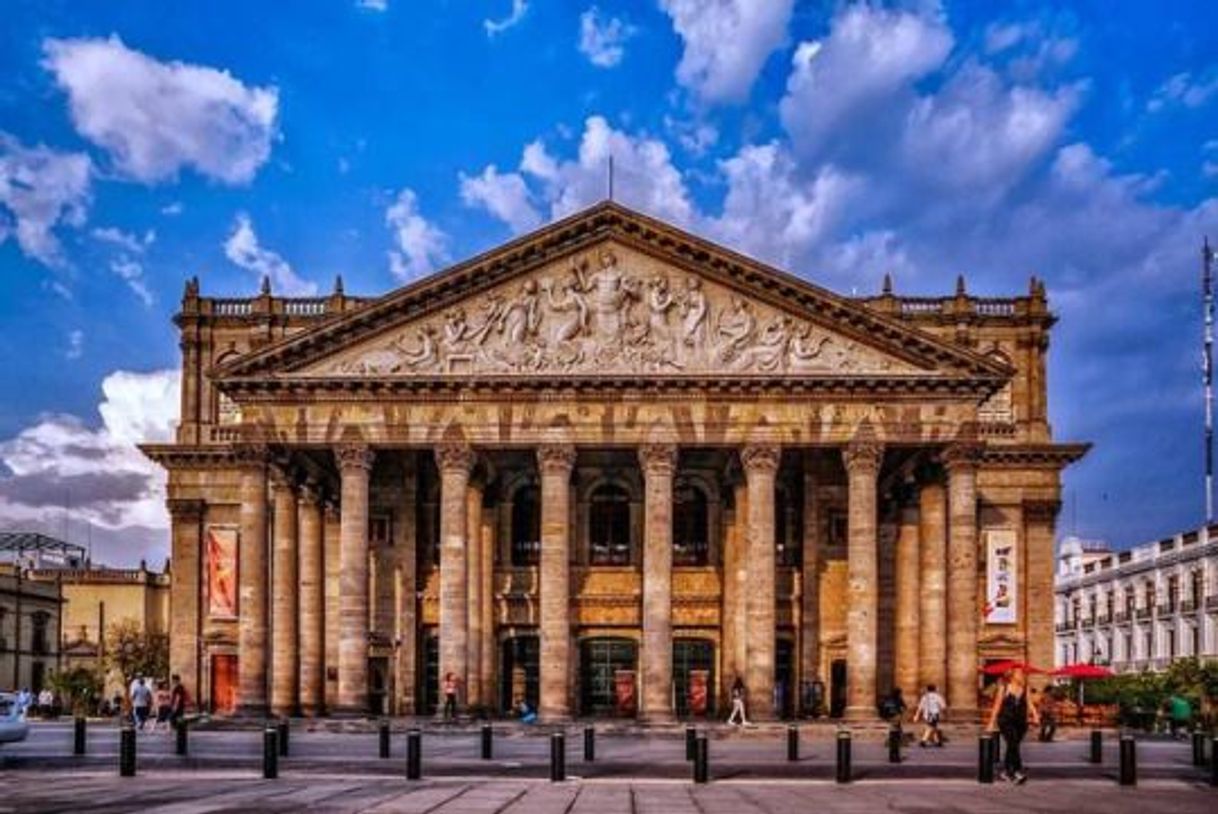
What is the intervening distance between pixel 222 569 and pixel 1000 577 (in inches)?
A: 1157

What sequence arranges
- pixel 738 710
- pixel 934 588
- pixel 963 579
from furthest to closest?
Result: pixel 934 588, pixel 963 579, pixel 738 710

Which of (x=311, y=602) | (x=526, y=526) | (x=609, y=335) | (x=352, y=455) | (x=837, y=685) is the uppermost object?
(x=609, y=335)

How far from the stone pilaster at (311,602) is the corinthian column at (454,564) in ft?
21.3

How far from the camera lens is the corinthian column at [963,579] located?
5300 cm

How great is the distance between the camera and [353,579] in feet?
175

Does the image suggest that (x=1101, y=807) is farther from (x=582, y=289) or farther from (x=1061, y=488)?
(x=1061, y=488)

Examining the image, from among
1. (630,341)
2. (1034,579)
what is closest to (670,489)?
(630,341)

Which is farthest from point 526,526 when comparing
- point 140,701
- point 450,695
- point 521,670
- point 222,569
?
point 140,701

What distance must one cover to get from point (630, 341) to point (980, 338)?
65.9ft

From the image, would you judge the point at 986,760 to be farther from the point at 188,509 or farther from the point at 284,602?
the point at 188,509

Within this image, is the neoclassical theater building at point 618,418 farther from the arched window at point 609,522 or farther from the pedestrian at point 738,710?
the arched window at point 609,522

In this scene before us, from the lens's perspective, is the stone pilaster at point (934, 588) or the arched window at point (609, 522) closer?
the stone pilaster at point (934, 588)

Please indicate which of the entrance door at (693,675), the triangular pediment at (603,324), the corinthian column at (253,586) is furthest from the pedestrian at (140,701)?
the entrance door at (693,675)

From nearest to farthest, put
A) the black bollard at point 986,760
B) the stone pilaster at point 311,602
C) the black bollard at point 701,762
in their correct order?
Result: the black bollard at point 986,760 → the black bollard at point 701,762 → the stone pilaster at point 311,602
